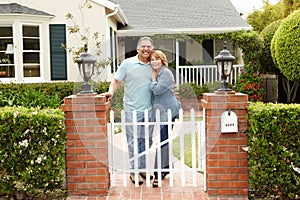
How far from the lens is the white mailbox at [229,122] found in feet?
14.6

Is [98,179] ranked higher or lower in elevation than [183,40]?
lower

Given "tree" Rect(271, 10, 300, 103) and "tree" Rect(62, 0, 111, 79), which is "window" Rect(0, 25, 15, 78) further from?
"tree" Rect(271, 10, 300, 103)

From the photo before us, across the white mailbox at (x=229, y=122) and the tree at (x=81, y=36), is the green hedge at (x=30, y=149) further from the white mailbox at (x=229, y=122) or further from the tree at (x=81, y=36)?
the tree at (x=81, y=36)

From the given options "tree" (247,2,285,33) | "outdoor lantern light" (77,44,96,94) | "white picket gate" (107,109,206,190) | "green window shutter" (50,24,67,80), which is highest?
"tree" (247,2,285,33)

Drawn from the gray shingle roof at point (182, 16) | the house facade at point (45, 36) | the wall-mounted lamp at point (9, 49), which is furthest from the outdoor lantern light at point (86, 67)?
the gray shingle roof at point (182, 16)

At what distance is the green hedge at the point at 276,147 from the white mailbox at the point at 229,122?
22 cm

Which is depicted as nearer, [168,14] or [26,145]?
[26,145]

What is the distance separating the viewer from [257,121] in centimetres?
420

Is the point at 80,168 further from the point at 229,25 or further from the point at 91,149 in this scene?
the point at 229,25

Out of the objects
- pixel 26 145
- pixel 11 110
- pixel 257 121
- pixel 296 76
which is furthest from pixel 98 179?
pixel 296 76

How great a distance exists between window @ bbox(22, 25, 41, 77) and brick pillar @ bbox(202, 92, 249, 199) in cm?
809

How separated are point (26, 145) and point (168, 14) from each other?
1261 cm

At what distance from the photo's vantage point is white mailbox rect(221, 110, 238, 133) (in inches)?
175

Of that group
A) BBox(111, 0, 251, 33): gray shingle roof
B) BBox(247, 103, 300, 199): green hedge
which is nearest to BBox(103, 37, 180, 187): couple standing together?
BBox(247, 103, 300, 199): green hedge
